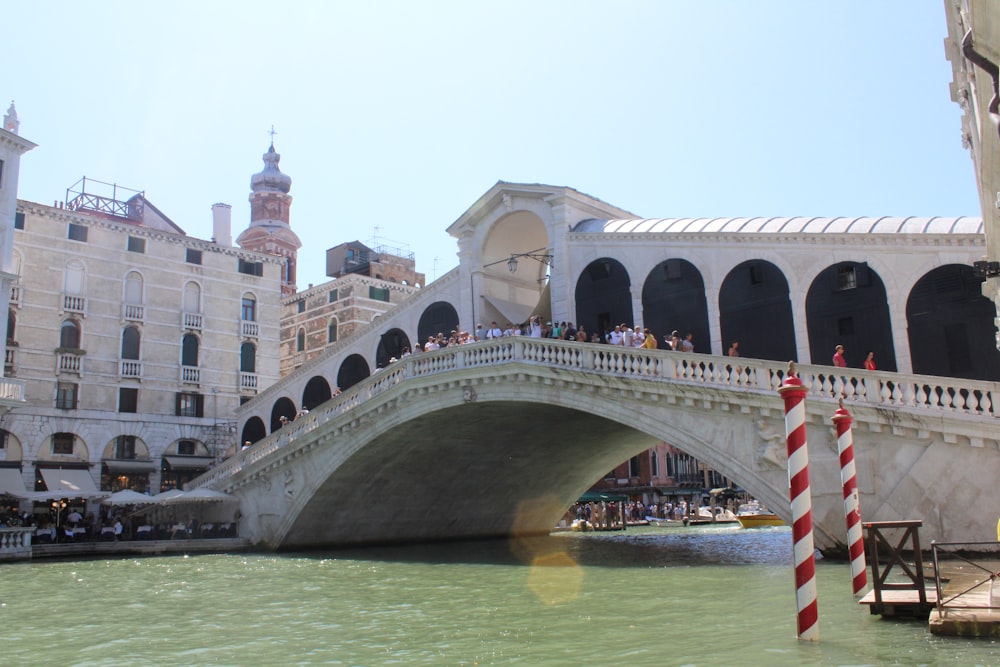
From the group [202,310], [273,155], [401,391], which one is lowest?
[401,391]

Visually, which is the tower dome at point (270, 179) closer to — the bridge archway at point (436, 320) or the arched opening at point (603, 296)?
the bridge archway at point (436, 320)

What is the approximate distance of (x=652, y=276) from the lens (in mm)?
22359

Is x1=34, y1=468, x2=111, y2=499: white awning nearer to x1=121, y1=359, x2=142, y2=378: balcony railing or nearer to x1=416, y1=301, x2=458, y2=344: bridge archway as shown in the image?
x1=121, y1=359, x2=142, y2=378: balcony railing

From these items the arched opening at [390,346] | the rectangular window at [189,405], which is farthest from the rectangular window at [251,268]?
the arched opening at [390,346]

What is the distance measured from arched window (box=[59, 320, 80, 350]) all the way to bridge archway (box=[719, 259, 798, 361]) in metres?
22.7

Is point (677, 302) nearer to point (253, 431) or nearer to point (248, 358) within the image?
point (253, 431)

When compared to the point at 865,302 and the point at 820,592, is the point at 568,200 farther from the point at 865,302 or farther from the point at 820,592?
the point at 820,592

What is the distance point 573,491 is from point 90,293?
19003mm

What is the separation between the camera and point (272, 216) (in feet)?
223

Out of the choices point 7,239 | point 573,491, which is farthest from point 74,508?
point 573,491

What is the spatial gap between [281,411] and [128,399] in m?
5.47

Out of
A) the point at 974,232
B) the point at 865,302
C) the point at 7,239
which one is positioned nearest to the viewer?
the point at 974,232

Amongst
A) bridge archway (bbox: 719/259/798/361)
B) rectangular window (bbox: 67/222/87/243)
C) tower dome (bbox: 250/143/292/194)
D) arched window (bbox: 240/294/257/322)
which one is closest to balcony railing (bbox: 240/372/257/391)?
arched window (bbox: 240/294/257/322)

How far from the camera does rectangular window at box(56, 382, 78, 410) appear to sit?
30.8m
